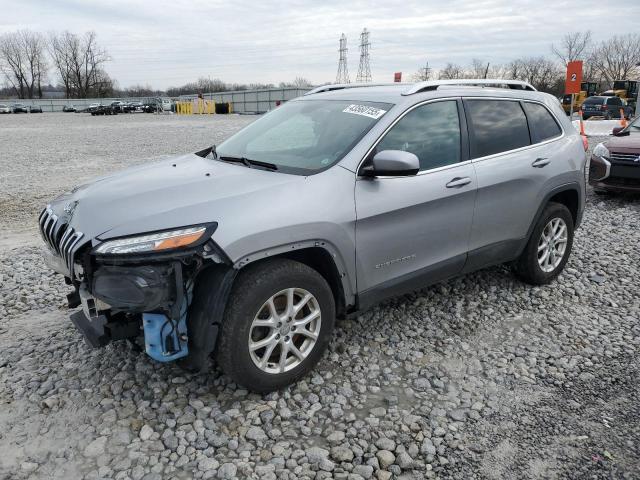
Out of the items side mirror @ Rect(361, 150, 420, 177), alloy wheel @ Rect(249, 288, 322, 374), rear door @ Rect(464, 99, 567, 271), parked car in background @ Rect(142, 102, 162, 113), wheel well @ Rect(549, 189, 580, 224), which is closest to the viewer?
alloy wheel @ Rect(249, 288, 322, 374)

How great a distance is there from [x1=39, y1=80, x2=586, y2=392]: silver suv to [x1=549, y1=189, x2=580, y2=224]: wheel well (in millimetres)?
216

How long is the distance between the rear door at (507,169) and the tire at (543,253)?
192 millimetres

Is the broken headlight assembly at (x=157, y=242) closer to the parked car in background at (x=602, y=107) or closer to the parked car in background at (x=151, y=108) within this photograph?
the parked car in background at (x=602, y=107)

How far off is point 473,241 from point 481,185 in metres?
0.44

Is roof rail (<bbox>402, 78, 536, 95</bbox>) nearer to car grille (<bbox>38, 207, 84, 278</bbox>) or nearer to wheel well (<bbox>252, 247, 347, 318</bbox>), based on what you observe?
wheel well (<bbox>252, 247, 347, 318</bbox>)

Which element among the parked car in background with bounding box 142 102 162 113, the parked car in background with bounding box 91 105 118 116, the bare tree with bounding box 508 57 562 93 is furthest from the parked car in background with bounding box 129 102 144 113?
the bare tree with bounding box 508 57 562 93

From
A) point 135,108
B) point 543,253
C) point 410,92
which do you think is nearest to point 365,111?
point 410,92

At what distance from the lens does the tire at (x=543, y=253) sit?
4668 millimetres

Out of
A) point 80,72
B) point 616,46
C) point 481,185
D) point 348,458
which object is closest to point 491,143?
point 481,185

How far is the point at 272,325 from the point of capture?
309 cm

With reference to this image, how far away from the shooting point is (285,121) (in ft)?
14.0

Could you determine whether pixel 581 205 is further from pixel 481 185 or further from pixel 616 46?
pixel 616 46

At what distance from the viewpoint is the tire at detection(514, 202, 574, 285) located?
4.67 meters

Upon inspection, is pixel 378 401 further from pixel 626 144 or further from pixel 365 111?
pixel 626 144
